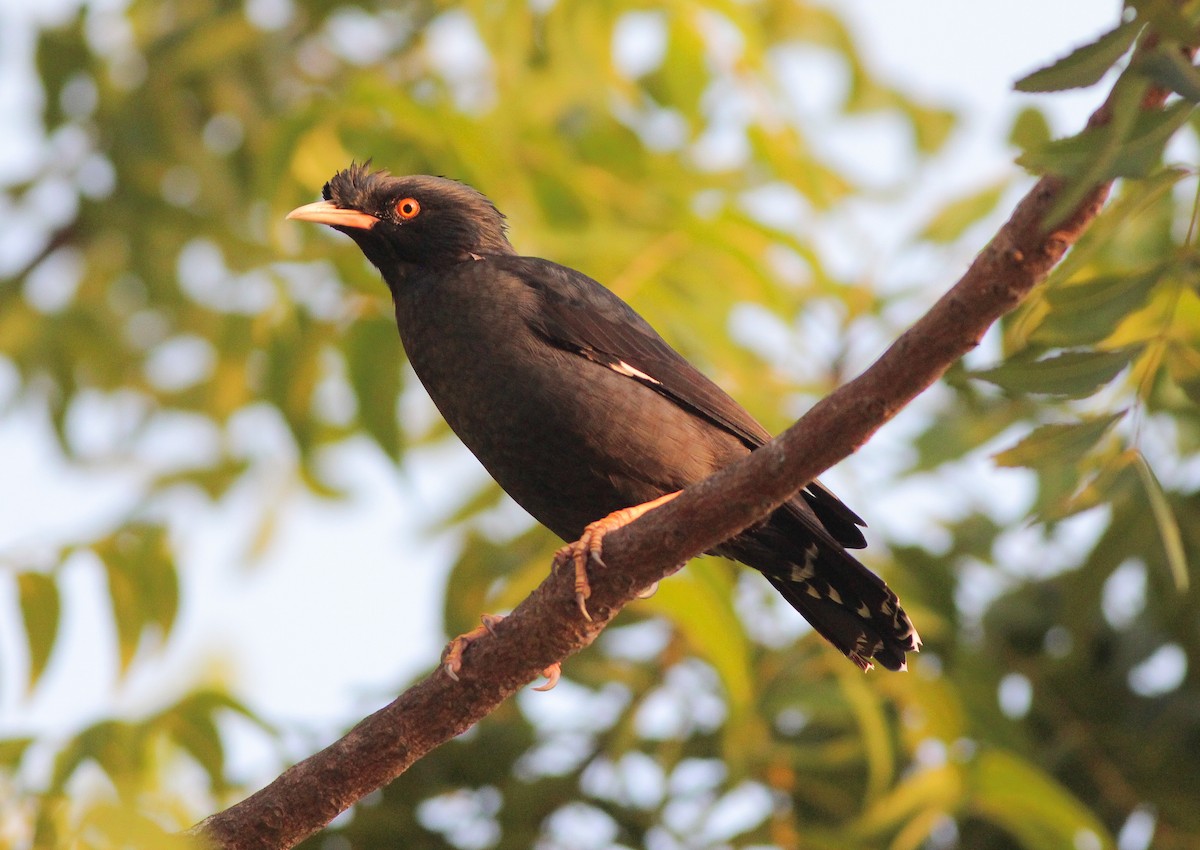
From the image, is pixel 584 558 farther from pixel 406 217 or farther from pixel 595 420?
pixel 406 217

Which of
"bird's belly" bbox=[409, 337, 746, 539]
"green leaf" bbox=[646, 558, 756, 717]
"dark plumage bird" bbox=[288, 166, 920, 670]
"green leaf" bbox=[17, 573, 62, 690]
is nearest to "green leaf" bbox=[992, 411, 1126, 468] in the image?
"dark plumage bird" bbox=[288, 166, 920, 670]

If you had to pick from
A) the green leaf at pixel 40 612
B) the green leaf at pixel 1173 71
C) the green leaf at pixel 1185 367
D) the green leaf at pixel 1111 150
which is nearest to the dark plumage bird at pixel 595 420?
the green leaf at pixel 1185 367

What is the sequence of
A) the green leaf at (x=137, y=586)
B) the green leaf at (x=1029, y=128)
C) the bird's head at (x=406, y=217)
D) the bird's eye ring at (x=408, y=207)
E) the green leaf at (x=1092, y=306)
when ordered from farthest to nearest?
the bird's eye ring at (x=408, y=207) → the bird's head at (x=406, y=217) → the green leaf at (x=137, y=586) → the green leaf at (x=1029, y=128) → the green leaf at (x=1092, y=306)

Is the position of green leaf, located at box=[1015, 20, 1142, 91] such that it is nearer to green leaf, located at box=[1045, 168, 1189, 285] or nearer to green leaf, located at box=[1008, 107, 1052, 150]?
green leaf, located at box=[1045, 168, 1189, 285]

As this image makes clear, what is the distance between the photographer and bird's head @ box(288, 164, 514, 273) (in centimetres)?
492

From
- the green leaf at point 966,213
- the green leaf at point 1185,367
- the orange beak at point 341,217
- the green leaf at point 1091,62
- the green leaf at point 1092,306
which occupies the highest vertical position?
the green leaf at point 966,213

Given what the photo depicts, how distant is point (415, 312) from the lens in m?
4.52

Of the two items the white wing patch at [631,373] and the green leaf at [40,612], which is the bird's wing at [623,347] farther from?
the green leaf at [40,612]

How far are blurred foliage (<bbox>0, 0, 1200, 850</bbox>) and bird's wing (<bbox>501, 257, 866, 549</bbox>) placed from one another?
424 mm

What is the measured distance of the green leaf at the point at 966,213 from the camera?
5965 millimetres

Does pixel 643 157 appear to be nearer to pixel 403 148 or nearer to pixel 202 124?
pixel 403 148

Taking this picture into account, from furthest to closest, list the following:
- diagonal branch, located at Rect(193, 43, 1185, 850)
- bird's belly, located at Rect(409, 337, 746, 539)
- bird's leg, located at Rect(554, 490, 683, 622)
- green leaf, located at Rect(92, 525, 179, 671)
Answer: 1. green leaf, located at Rect(92, 525, 179, 671)
2. bird's belly, located at Rect(409, 337, 746, 539)
3. bird's leg, located at Rect(554, 490, 683, 622)
4. diagonal branch, located at Rect(193, 43, 1185, 850)

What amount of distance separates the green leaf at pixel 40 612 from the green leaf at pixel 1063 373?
9.51 feet

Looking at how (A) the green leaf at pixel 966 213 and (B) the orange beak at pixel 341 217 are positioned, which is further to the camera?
(A) the green leaf at pixel 966 213
